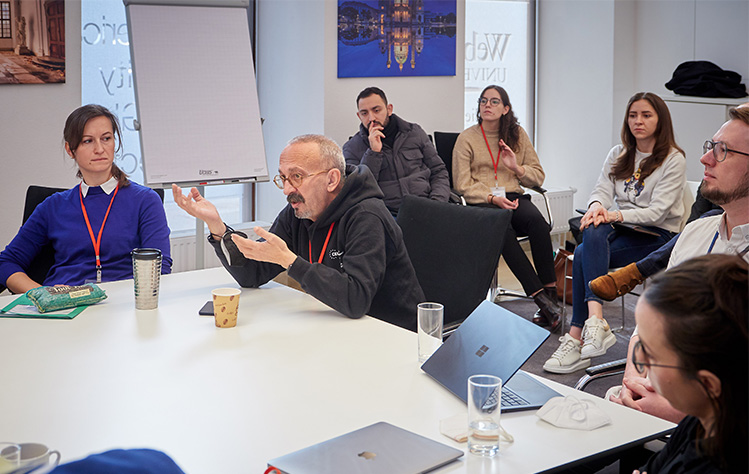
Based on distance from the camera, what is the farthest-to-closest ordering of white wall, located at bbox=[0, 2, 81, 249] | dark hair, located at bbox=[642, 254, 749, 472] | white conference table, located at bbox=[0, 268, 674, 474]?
white wall, located at bbox=[0, 2, 81, 249], white conference table, located at bbox=[0, 268, 674, 474], dark hair, located at bbox=[642, 254, 749, 472]

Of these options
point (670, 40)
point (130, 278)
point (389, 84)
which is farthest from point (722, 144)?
point (670, 40)

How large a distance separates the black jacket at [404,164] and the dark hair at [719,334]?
3.39 meters

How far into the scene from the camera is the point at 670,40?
220 inches

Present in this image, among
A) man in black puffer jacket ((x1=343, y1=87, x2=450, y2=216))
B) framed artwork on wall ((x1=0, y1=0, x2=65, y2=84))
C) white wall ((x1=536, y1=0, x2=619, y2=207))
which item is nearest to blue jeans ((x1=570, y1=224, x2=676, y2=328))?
man in black puffer jacket ((x1=343, y1=87, x2=450, y2=216))

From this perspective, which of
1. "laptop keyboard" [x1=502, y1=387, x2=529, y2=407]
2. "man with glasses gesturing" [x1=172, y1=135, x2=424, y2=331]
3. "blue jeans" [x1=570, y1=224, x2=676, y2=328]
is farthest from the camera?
"blue jeans" [x1=570, y1=224, x2=676, y2=328]

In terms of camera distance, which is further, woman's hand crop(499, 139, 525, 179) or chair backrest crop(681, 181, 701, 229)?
woman's hand crop(499, 139, 525, 179)

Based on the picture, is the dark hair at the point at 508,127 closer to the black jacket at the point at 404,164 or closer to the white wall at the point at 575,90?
the black jacket at the point at 404,164

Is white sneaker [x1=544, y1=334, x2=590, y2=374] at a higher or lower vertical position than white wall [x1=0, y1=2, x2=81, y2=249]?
lower

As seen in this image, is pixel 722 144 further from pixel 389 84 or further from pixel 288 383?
pixel 389 84

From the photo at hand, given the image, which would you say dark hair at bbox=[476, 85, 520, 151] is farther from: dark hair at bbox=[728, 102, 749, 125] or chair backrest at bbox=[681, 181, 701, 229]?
dark hair at bbox=[728, 102, 749, 125]

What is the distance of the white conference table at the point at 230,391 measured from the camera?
1.33 metres

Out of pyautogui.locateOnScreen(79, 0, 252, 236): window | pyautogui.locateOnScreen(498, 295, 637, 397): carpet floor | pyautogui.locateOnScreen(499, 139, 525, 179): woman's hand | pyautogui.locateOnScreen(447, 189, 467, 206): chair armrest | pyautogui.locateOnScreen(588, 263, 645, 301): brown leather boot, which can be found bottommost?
pyautogui.locateOnScreen(498, 295, 637, 397): carpet floor

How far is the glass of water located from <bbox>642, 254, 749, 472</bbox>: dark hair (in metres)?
0.35

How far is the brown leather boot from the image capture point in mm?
2611
